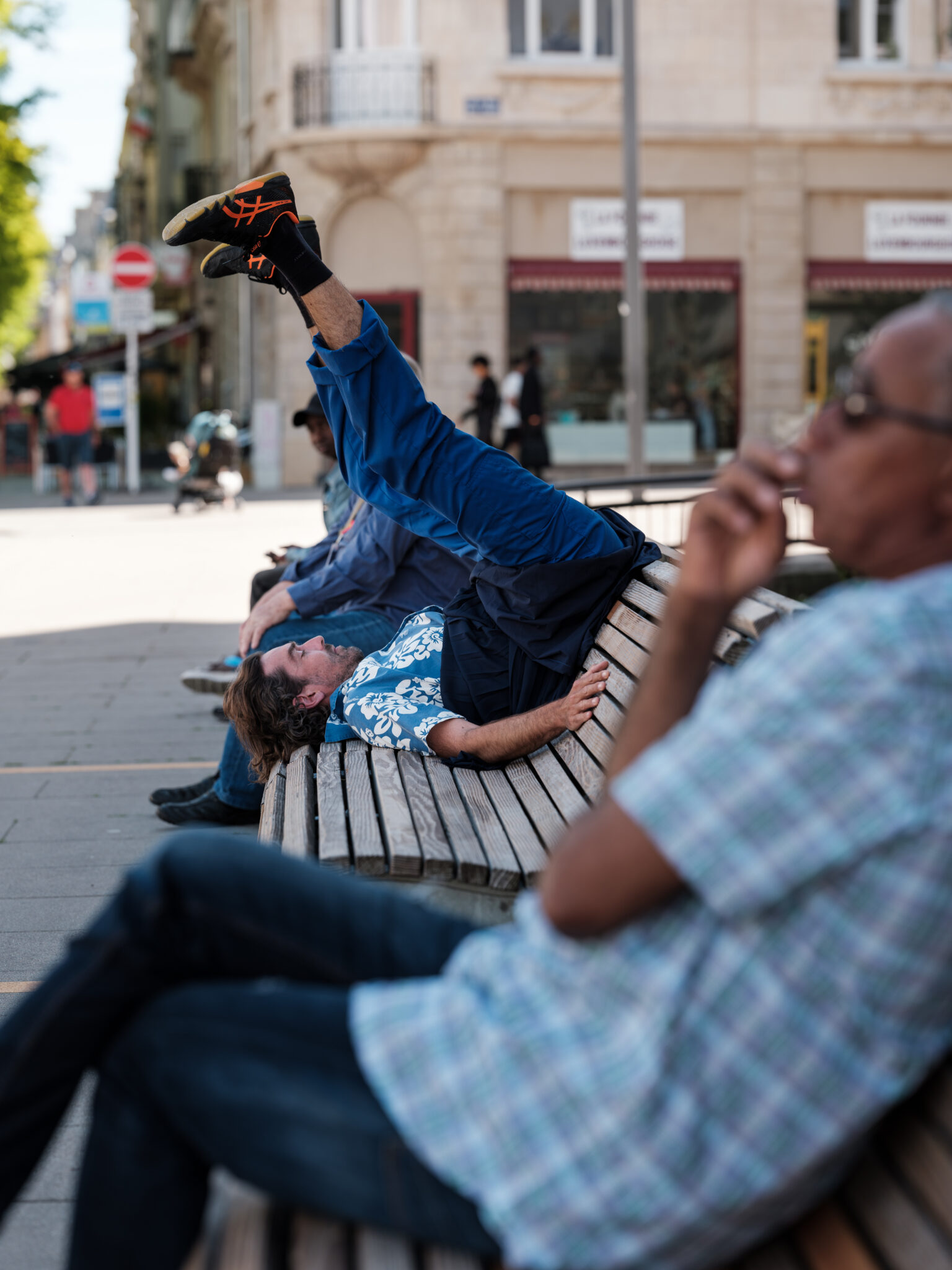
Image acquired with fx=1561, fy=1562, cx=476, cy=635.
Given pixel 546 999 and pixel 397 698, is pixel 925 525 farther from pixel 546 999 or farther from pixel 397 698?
pixel 397 698

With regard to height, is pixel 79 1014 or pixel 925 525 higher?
pixel 925 525

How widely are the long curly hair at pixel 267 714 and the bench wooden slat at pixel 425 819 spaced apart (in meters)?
0.32

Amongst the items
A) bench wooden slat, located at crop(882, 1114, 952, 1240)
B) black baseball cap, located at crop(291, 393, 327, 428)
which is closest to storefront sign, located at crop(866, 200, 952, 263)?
black baseball cap, located at crop(291, 393, 327, 428)

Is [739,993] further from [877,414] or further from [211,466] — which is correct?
[211,466]

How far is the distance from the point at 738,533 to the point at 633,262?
1376cm

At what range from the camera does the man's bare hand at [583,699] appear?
3.85 meters

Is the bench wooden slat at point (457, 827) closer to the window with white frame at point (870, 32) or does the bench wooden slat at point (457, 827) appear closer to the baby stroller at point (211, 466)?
the baby stroller at point (211, 466)

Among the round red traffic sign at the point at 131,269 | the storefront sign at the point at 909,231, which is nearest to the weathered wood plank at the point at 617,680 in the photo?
the round red traffic sign at the point at 131,269

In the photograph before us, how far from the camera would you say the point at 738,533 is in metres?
1.81

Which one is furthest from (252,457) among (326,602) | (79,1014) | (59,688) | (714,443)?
(79,1014)

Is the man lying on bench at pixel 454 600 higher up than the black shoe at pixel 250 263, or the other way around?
the black shoe at pixel 250 263

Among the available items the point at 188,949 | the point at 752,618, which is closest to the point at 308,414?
the point at 752,618

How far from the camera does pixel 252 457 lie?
2562 cm

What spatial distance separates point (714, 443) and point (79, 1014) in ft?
83.2
